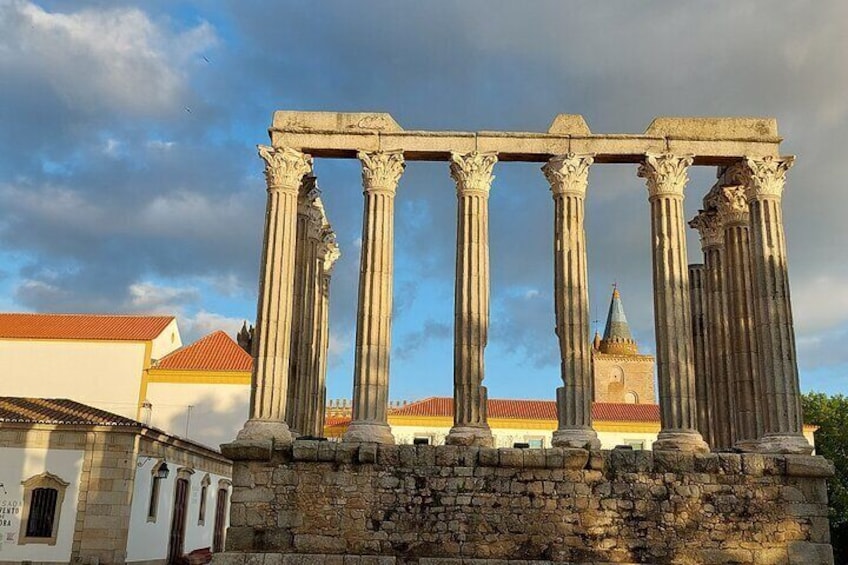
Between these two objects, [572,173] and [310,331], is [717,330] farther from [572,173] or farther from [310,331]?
[310,331]

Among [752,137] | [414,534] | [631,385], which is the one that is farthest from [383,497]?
[631,385]

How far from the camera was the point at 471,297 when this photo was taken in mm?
16953

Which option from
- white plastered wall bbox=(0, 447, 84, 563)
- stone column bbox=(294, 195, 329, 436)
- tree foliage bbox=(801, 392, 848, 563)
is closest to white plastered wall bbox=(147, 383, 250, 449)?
white plastered wall bbox=(0, 447, 84, 563)

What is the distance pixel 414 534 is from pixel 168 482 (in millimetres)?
13755

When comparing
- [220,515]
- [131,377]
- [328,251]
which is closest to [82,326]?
[131,377]

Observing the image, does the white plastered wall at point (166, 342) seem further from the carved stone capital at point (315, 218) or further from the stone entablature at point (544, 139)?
the stone entablature at point (544, 139)

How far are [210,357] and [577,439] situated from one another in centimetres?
2535

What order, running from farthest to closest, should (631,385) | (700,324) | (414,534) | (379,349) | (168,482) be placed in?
1. (631,385)
2. (168,482)
3. (700,324)
4. (379,349)
5. (414,534)

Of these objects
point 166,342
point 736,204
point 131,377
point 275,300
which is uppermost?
point 736,204

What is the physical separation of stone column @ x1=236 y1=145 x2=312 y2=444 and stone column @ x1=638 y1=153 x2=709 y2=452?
7851 millimetres

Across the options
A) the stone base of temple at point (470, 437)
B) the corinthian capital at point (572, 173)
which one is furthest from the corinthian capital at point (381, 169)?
the stone base of temple at point (470, 437)

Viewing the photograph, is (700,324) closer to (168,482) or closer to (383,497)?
(383,497)

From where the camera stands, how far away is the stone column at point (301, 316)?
63.2ft

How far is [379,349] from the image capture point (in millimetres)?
16812
